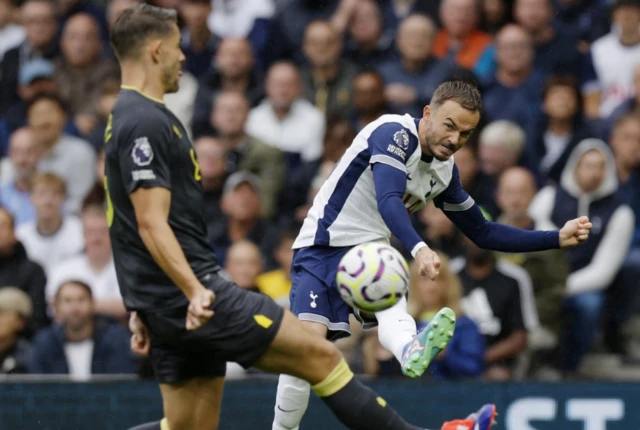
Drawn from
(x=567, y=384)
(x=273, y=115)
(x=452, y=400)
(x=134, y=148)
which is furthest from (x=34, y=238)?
(x=134, y=148)

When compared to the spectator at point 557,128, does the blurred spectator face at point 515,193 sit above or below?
below

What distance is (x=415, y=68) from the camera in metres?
10.1

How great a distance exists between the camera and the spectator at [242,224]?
9.61m

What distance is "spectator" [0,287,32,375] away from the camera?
29.9ft

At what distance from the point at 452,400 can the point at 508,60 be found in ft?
10.5

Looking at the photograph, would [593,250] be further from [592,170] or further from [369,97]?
[369,97]

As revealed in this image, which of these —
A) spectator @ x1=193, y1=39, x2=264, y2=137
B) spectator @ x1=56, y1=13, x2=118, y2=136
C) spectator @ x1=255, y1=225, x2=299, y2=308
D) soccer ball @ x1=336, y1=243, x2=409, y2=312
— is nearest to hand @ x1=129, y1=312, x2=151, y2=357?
soccer ball @ x1=336, y1=243, x2=409, y2=312

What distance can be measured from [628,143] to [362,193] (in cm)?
357

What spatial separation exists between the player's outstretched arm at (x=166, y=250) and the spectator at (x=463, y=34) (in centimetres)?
574

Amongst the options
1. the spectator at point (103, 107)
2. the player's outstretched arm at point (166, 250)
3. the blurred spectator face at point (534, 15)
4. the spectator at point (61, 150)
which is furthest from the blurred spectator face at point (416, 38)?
the player's outstretched arm at point (166, 250)

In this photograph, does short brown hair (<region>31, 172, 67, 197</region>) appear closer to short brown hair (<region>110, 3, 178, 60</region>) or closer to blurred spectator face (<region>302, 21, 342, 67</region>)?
blurred spectator face (<region>302, 21, 342, 67</region>)

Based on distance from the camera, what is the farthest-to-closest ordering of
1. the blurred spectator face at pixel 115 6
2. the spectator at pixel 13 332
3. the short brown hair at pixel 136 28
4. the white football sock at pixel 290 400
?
the blurred spectator face at pixel 115 6 < the spectator at pixel 13 332 < the white football sock at pixel 290 400 < the short brown hair at pixel 136 28

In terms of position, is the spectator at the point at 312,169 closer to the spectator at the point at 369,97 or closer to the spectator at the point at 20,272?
the spectator at the point at 369,97

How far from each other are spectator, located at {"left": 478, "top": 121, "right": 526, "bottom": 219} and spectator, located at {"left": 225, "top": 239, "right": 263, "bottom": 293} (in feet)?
6.60
